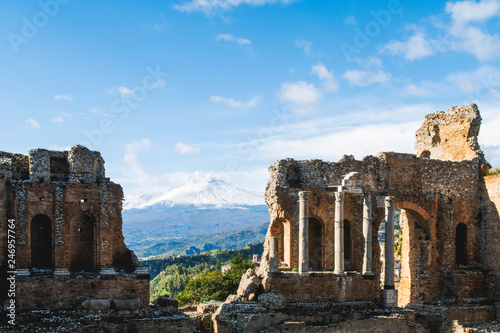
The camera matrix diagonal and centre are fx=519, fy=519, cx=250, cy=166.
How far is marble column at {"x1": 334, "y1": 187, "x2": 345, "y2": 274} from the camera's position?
85.2 feet

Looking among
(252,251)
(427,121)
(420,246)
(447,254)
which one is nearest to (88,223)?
(420,246)

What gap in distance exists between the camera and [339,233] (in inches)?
1026

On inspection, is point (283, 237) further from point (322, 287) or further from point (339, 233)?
point (322, 287)

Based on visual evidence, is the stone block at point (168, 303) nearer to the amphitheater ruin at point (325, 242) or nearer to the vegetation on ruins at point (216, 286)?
the amphitheater ruin at point (325, 242)

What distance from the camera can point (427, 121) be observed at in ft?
112

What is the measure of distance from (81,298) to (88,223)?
3743 mm

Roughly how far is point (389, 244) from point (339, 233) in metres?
3.23

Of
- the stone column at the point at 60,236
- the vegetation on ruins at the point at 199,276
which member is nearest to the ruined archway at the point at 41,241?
the stone column at the point at 60,236

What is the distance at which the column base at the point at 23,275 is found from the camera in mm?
20766

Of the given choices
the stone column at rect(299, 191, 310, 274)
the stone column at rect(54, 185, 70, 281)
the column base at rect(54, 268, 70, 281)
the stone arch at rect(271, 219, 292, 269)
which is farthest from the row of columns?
the stone column at rect(54, 185, 70, 281)

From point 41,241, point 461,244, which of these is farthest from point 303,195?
point 461,244

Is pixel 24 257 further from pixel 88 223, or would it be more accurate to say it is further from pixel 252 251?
pixel 252 251

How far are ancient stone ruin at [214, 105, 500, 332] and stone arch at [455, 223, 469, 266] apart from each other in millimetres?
61

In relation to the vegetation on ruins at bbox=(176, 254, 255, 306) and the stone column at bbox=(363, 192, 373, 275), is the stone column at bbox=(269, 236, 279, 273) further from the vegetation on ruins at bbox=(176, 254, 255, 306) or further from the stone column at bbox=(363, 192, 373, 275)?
the vegetation on ruins at bbox=(176, 254, 255, 306)
